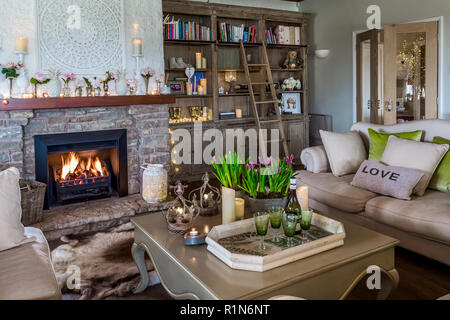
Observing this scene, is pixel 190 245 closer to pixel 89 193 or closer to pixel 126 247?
pixel 126 247

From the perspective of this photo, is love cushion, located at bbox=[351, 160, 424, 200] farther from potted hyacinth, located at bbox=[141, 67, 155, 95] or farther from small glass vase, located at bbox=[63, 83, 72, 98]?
small glass vase, located at bbox=[63, 83, 72, 98]

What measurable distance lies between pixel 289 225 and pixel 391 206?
1180 mm

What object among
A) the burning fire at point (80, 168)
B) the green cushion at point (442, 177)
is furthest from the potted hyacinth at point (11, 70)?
the green cushion at point (442, 177)

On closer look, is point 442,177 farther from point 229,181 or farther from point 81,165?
point 81,165

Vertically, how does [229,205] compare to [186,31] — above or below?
below

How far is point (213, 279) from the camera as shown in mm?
1622

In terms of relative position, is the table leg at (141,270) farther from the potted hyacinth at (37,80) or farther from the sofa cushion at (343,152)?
the potted hyacinth at (37,80)

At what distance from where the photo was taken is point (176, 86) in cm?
555

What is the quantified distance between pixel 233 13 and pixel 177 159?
2.26 meters

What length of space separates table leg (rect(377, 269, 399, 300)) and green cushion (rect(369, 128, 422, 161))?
151 centimetres

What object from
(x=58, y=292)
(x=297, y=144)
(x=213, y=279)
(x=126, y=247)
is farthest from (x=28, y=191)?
(x=297, y=144)

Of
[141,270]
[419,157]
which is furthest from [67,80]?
[419,157]

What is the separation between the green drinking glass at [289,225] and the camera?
1.95 m

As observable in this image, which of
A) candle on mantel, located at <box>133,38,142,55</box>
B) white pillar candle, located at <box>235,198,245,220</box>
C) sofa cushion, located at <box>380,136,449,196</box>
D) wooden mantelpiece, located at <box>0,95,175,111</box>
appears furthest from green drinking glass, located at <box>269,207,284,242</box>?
candle on mantel, located at <box>133,38,142,55</box>
